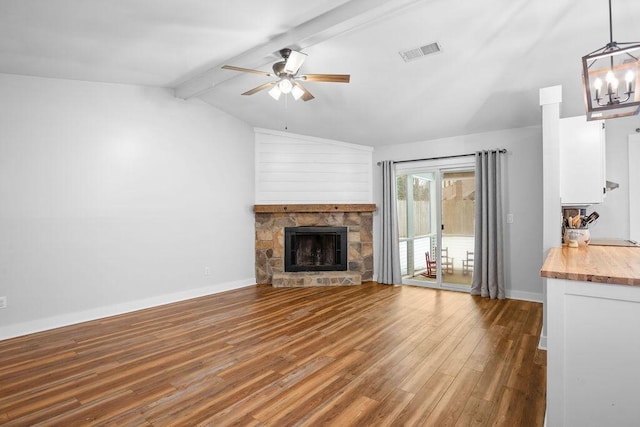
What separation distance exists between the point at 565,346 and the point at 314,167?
16.0ft

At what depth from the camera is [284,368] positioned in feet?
8.94

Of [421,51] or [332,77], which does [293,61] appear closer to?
[332,77]

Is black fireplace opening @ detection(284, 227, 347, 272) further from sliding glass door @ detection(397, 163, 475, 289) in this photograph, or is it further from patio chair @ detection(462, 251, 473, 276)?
patio chair @ detection(462, 251, 473, 276)

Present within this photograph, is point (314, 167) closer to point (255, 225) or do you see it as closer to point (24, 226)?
point (255, 225)

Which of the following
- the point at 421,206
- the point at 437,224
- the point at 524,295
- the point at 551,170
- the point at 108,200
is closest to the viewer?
the point at 551,170

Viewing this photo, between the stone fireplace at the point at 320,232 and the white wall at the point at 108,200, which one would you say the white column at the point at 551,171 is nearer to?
the stone fireplace at the point at 320,232

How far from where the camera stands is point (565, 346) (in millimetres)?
1713

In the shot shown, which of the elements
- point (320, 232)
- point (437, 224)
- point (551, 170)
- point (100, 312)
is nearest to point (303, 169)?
point (320, 232)

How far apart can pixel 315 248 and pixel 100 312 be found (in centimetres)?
344

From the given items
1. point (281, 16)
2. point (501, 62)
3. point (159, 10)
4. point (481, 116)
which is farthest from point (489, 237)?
point (159, 10)

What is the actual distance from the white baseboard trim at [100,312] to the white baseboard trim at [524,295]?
14.0 feet

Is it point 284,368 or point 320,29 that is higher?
point 320,29

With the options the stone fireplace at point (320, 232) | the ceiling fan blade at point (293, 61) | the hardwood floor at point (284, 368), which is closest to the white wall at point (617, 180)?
the hardwood floor at point (284, 368)

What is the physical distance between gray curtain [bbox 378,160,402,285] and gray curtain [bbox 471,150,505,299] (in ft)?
4.38
